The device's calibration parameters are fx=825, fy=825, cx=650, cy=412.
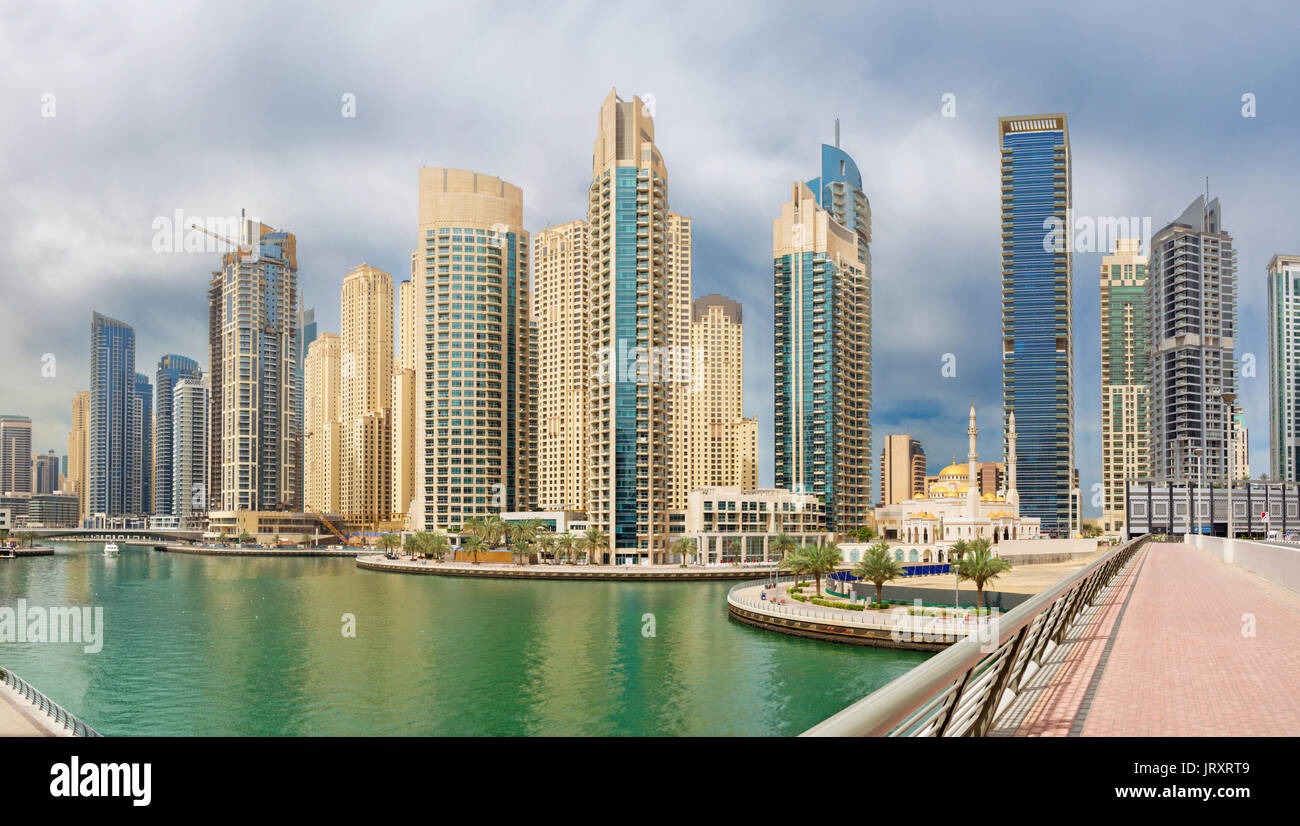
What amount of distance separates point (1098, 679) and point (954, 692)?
12.8ft

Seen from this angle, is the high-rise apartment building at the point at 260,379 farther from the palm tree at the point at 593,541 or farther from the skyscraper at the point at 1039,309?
the skyscraper at the point at 1039,309

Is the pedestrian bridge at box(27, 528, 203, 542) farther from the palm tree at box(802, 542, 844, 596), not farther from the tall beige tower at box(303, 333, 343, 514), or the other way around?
the palm tree at box(802, 542, 844, 596)

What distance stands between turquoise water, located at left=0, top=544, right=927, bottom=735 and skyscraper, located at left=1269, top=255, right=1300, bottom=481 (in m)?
110

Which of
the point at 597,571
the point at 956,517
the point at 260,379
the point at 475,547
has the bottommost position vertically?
the point at 597,571

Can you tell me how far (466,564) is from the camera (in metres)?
94.6

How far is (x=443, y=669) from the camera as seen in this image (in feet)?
113

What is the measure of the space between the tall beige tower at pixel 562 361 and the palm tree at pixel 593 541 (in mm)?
24383

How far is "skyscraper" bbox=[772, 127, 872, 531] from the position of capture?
12206 cm

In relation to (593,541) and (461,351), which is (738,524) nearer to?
(593,541)

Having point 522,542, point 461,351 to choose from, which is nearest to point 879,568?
point 522,542
